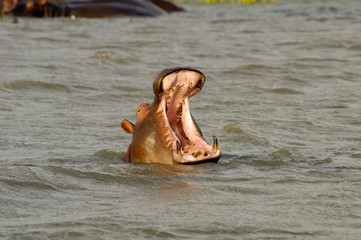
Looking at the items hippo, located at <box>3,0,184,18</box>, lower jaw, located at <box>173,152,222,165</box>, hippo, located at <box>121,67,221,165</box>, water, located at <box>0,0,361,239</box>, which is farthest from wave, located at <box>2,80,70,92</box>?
hippo, located at <box>3,0,184,18</box>

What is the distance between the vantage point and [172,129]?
4.64 m

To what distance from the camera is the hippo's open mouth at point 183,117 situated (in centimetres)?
446

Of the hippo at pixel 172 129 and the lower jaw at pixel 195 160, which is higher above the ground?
the hippo at pixel 172 129

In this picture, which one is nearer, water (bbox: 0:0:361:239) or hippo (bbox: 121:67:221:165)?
water (bbox: 0:0:361:239)

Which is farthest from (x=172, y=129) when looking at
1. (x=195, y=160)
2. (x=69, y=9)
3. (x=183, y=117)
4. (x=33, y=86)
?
(x=69, y=9)

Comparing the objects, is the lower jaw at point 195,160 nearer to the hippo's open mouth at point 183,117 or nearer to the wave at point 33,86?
the hippo's open mouth at point 183,117

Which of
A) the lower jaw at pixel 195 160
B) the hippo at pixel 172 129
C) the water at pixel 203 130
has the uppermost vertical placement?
the hippo at pixel 172 129

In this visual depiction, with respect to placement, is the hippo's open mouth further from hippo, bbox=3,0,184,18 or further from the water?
hippo, bbox=3,0,184,18

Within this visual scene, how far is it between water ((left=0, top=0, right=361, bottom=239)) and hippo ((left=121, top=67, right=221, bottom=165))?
0.09 m

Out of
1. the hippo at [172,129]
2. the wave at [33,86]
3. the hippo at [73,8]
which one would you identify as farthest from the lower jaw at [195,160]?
the hippo at [73,8]

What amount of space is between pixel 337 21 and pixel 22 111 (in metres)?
10.5

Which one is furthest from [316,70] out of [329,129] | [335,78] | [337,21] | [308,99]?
A: [337,21]

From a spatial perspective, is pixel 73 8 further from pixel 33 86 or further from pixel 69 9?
pixel 33 86

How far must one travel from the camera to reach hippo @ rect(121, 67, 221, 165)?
448 cm
